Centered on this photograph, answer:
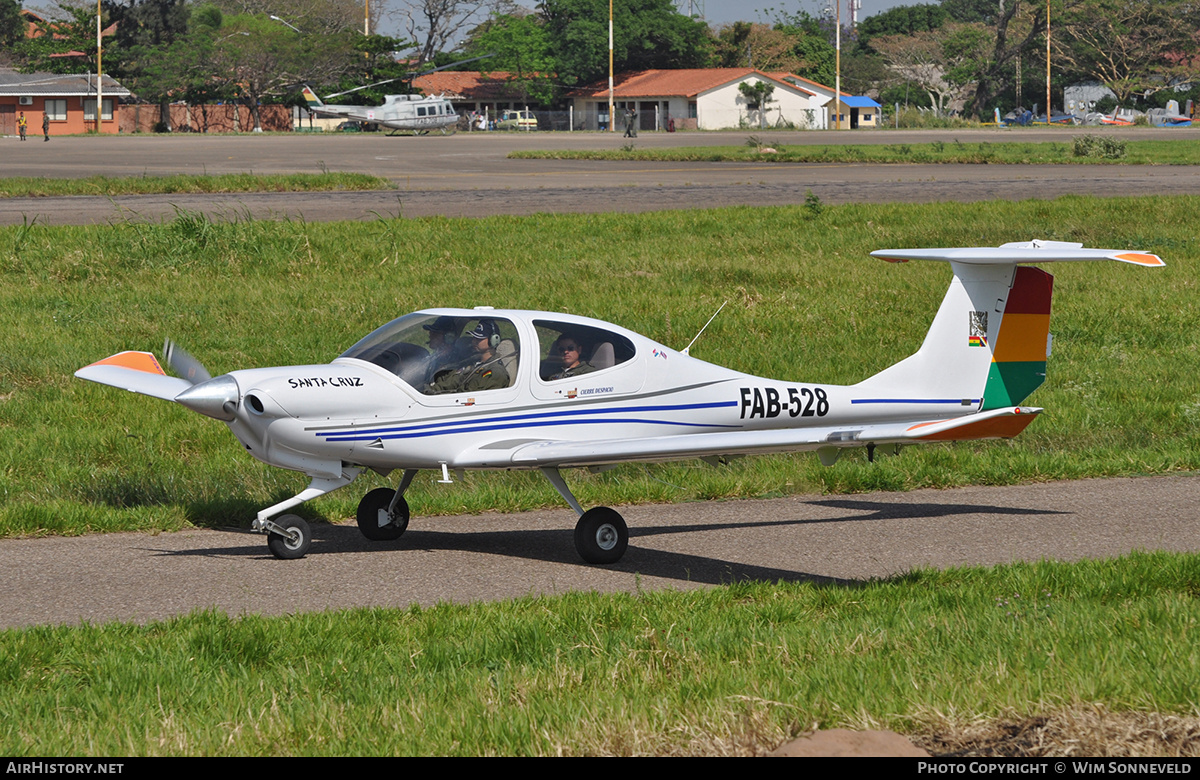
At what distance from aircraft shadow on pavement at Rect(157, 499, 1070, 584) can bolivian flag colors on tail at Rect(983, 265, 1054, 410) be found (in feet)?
3.56

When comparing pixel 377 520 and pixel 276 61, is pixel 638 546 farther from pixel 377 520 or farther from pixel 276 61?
pixel 276 61

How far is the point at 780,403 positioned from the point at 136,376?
5.04 meters

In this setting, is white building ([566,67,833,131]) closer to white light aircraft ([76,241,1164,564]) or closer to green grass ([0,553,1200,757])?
white light aircraft ([76,241,1164,564])

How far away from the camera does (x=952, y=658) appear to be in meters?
5.59

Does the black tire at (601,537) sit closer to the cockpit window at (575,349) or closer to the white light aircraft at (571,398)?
the white light aircraft at (571,398)

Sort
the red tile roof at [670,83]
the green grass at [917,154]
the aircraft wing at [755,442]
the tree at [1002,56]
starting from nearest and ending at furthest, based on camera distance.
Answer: the aircraft wing at [755,442], the green grass at [917,154], the red tile roof at [670,83], the tree at [1002,56]

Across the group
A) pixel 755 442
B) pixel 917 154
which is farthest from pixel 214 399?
pixel 917 154

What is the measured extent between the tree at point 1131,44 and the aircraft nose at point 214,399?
385 ft

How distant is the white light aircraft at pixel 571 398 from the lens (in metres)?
8.52

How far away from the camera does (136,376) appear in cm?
960

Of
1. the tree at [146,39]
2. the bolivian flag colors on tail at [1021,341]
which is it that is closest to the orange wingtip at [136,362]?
the bolivian flag colors on tail at [1021,341]

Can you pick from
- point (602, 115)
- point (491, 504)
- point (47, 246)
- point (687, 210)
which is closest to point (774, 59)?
point (602, 115)

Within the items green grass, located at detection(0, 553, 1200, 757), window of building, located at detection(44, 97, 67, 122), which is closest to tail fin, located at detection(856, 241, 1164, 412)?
green grass, located at detection(0, 553, 1200, 757)

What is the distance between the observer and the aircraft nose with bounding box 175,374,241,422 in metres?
8.36
